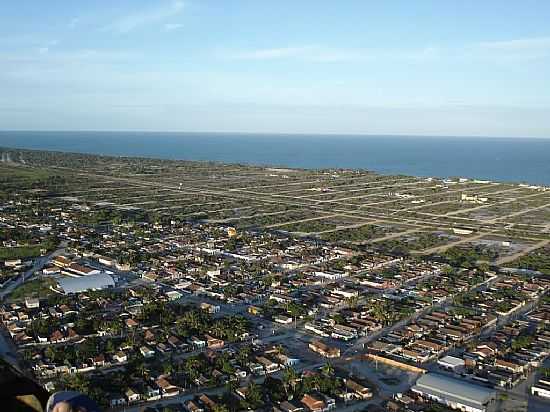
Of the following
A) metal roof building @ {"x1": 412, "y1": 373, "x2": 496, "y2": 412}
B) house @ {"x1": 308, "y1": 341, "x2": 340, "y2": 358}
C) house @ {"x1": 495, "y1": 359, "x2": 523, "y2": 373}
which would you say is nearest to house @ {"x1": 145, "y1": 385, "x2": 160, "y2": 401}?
house @ {"x1": 308, "y1": 341, "x2": 340, "y2": 358}

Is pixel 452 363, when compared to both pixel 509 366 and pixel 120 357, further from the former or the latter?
pixel 120 357

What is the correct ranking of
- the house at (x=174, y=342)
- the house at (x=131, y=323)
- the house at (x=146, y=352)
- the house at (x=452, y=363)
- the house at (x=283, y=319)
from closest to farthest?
the house at (x=452, y=363) < the house at (x=146, y=352) < the house at (x=174, y=342) < the house at (x=131, y=323) < the house at (x=283, y=319)

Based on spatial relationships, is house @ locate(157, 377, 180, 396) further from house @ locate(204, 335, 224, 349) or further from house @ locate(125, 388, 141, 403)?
house @ locate(204, 335, 224, 349)

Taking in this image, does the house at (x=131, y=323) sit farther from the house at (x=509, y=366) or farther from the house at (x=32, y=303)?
the house at (x=509, y=366)

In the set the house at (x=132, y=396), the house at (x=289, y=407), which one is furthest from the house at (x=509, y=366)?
the house at (x=132, y=396)

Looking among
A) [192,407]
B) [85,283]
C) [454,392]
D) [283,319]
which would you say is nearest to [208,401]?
[192,407]
